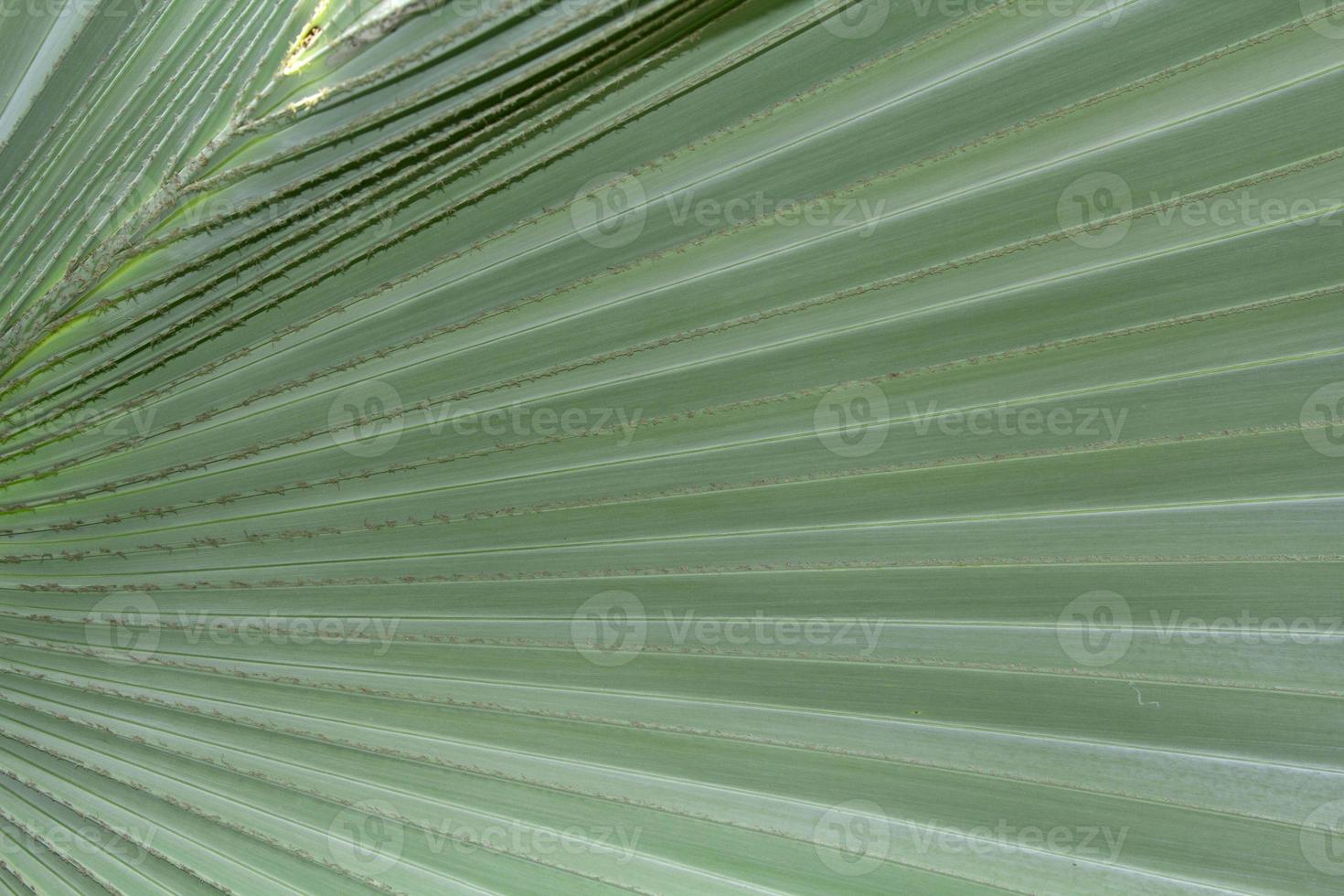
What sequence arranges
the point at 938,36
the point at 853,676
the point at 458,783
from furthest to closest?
the point at 458,783 → the point at 853,676 → the point at 938,36

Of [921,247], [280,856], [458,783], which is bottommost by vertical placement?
[280,856]

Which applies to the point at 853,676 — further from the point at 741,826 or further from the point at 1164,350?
the point at 1164,350

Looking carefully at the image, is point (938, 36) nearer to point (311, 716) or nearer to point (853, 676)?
point (853, 676)

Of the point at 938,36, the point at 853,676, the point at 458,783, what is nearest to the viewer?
the point at 938,36

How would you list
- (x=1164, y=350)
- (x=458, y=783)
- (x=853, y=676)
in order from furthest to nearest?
(x=458, y=783) < (x=853, y=676) < (x=1164, y=350)

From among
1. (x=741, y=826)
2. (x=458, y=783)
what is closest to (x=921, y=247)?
(x=741, y=826)

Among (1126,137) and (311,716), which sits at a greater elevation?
(1126,137)

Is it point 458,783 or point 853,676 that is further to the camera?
point 458,783

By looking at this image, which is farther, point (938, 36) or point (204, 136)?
point (204, 136)

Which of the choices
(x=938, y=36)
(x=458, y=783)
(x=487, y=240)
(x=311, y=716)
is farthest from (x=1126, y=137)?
(x=311, y=716)
